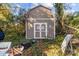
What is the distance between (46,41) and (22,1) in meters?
0.44

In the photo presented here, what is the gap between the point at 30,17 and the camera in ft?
6.64

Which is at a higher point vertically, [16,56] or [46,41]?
[46,41]

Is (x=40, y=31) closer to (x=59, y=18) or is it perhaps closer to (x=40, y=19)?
(x=40, y=19)

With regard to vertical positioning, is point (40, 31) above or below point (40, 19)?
below

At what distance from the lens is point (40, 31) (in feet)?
6.60

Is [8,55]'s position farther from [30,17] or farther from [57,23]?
[57,23]

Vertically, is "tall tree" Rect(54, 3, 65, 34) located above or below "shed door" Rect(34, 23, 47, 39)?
above

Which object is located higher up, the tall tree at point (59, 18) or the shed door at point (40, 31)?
the tall tree at point (59, 18)

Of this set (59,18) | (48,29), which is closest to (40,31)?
(48,29)

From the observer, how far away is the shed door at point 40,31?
2.01 metres

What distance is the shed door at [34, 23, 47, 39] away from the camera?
79.0 inches

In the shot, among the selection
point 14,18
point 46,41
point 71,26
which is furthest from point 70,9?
point 14,18

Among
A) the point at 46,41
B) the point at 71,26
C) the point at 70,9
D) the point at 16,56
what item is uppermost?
the point at 70,9

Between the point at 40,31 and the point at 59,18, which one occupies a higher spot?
the point at 59,18
